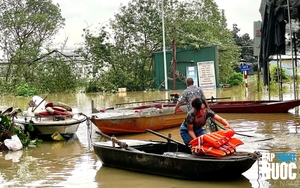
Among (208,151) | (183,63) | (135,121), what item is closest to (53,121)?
(135,121)

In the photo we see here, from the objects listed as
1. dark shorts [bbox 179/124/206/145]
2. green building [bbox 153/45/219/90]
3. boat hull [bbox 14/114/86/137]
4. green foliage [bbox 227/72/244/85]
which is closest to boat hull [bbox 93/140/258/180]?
dark shorts [bbox 179/124/206/145]

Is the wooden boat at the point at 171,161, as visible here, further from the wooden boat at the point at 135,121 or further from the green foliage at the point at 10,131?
the wooden boat at the point at 135,121

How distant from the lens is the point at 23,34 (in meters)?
37.9

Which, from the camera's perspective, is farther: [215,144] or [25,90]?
[25,90]

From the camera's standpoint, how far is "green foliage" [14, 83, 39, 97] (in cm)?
3322

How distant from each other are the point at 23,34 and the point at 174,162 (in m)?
33.4

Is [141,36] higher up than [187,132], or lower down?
higher up

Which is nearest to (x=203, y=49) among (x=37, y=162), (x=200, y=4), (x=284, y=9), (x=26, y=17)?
(x=200, y=4)

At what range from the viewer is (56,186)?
24.2 ft

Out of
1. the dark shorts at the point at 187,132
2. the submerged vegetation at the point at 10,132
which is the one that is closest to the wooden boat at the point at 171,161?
the dark shorts at the point at 187,132

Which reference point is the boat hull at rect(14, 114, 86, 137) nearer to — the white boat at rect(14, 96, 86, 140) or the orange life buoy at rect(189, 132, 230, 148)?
the white boat at rect(14, 96, 86, 140)

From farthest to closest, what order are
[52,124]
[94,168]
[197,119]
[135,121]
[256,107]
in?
[256,107], [135,121], [52,124], [94,168], [197,119]

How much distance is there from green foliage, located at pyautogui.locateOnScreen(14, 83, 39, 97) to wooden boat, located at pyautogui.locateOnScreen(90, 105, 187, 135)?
21529 mm

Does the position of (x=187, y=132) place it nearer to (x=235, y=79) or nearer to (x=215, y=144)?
(x=215, y=144)
